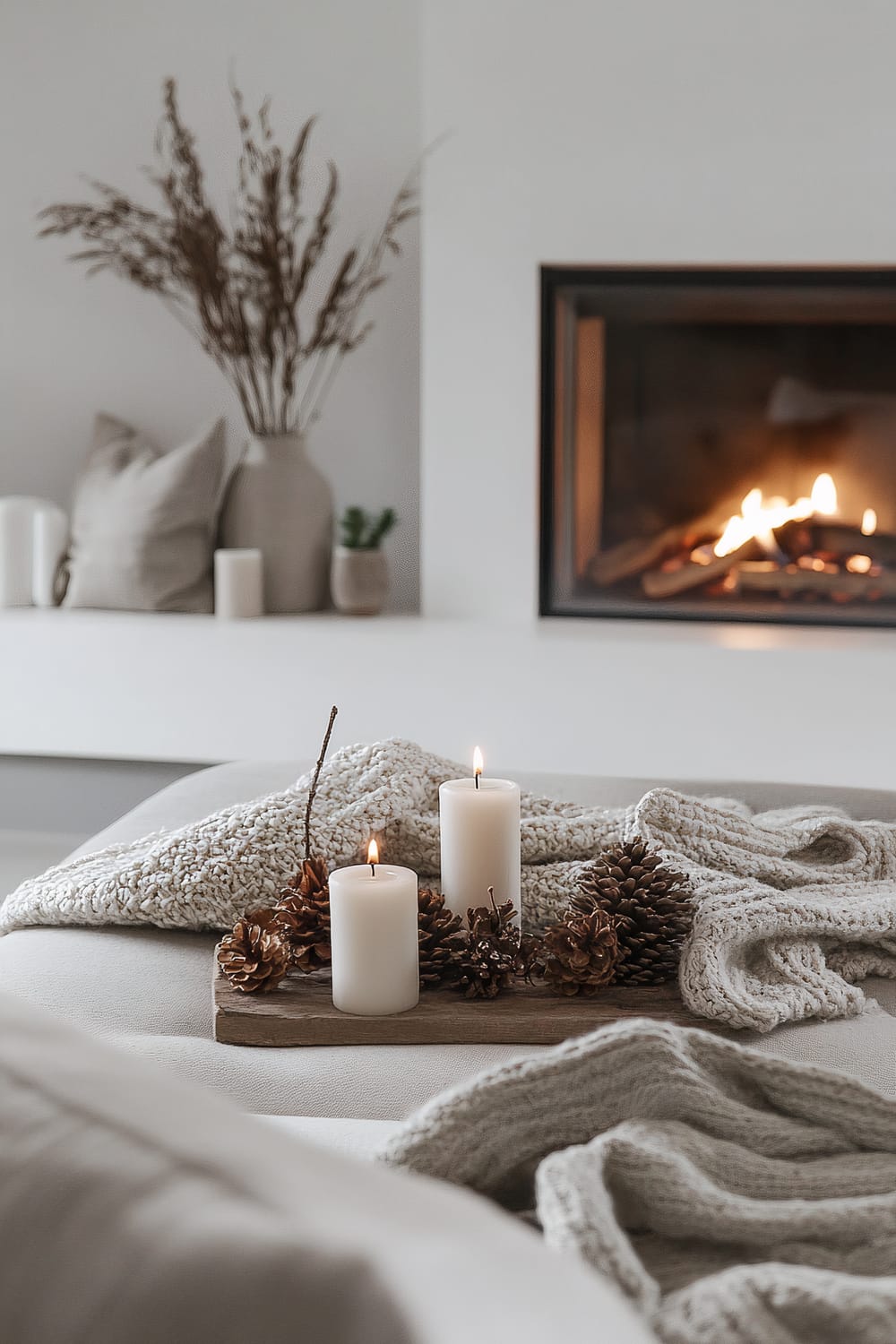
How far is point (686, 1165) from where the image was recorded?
55 cm

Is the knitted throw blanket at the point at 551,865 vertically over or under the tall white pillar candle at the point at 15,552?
under

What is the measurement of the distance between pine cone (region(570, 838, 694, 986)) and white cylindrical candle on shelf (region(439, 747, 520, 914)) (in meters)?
0.06

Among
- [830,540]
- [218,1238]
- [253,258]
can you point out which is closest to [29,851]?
[253,258]

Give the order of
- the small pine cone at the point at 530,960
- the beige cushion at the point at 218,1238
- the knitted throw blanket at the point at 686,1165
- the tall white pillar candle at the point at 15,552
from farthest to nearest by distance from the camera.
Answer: the tall white pillar candle at the point at 15,552, the small pine cone at the point at 530,960, the knitted throw blanket at the point at 686,1165, the beige cushion at the point at 218,1238

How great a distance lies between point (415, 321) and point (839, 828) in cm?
232

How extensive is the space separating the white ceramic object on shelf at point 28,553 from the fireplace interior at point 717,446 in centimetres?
113

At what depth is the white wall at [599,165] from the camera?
8.82 feet

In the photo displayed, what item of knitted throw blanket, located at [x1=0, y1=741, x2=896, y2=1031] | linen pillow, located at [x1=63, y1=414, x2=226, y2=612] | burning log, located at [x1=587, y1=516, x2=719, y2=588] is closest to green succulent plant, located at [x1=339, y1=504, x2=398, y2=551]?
linen pillow, located at [x1=63, y1=414, x2=226, y2=612]

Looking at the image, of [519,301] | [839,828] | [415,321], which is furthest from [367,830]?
[415,321]

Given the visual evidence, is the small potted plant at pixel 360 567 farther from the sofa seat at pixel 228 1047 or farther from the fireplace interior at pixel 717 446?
the sofa seat at pixel 228 1047

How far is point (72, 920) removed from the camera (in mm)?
1110

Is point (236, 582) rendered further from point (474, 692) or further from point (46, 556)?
point (474, 692)

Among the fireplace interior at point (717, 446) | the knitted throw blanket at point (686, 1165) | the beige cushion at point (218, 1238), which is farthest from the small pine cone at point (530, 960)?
the fireplace interior at point (717, 446)

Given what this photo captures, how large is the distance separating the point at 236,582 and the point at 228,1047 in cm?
215
